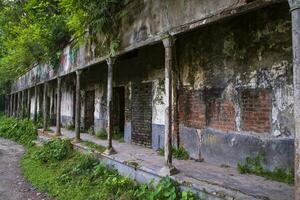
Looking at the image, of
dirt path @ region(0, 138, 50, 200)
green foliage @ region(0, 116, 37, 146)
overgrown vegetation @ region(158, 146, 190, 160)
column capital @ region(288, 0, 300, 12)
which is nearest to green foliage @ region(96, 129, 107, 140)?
dirt path @ region(0, 138, 50, 200)

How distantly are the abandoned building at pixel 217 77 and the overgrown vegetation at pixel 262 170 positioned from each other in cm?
12

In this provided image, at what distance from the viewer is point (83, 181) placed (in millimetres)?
7957

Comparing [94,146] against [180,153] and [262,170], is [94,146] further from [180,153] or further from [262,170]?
[262,170]

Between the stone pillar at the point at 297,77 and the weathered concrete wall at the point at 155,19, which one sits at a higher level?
the weathered concrete wall at the point at 155,19

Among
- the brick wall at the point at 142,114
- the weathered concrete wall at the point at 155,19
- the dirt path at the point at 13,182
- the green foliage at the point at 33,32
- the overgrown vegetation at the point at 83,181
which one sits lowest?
the dirt path at the point at 13,182

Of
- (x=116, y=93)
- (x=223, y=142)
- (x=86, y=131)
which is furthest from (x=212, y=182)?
(x=86, y=131)

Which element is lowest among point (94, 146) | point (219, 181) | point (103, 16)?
point (219, 181)

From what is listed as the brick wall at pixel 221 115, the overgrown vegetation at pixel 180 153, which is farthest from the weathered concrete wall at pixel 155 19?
the overgrown vegetation at pixel 180 153

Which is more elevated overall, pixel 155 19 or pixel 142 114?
pixel 155 19

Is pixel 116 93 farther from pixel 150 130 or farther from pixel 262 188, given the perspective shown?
pixel 262 188

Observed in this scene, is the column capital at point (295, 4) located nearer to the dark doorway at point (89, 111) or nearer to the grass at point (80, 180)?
the grass at point (80, 180)

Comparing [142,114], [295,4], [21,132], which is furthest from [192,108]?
[21,132]

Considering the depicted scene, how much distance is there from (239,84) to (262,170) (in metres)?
1.74

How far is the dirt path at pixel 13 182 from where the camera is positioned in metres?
7.67
